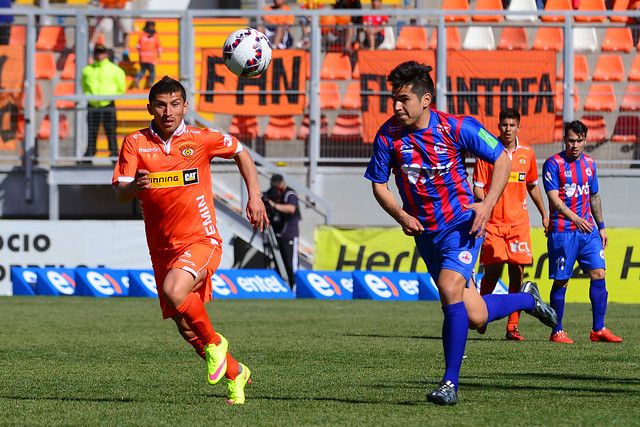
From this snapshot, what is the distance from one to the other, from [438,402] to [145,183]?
225cm

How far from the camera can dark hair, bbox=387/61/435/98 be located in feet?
22.4

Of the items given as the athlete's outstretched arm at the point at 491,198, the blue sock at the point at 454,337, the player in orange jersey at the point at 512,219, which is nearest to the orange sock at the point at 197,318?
the blue sock at the point at 454,337


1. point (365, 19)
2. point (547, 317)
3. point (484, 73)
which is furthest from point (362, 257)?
point (547, 317)

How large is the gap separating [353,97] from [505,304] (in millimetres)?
12732

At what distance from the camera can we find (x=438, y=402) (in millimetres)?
6426

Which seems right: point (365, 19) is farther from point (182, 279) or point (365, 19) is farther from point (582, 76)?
point (182, 279)

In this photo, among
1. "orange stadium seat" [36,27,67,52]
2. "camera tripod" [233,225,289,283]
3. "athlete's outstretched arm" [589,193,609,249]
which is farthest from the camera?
"orange stadium seat" [36,27,67,52]

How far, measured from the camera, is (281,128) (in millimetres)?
20359

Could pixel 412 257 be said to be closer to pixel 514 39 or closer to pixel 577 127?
pixel 514 39

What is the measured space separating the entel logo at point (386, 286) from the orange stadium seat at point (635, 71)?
6012mm

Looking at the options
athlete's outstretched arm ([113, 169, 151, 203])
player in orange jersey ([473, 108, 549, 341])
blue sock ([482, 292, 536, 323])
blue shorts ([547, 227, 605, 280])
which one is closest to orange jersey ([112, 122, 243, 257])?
athlete's outstretched arm ([113, 169, 151, 203])

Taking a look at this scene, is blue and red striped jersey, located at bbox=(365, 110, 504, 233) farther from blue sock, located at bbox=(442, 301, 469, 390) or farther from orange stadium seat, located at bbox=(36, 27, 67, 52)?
orange stadium seat, located at bbox=(36, 27, 67, 52)

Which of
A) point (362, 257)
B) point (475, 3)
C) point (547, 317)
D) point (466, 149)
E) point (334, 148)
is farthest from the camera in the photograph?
point (475, 3)

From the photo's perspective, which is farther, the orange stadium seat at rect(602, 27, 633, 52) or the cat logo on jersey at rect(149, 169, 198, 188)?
the orange stadium seat at rect(602, 27, 633, 52)
